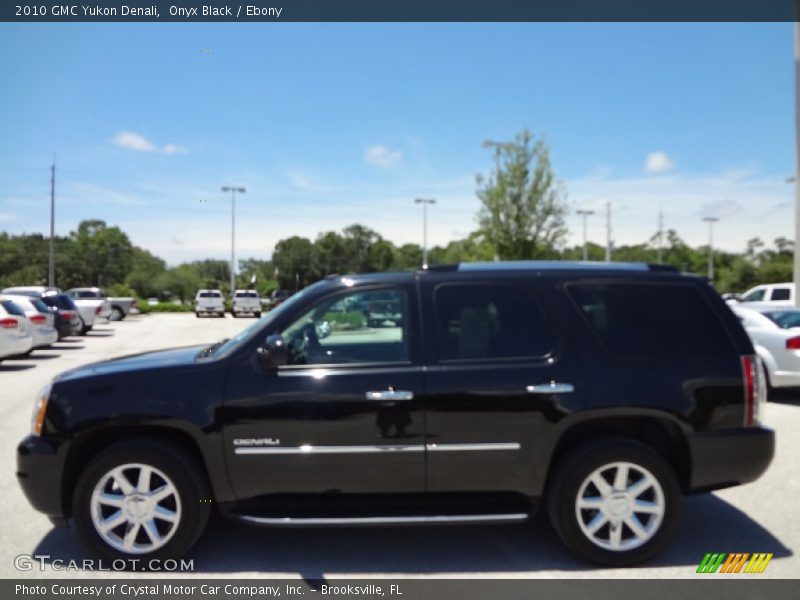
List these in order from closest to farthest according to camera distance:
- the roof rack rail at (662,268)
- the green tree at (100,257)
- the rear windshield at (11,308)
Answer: the roof rack rail at (662,268), the rear windshield at (11,308), the green tree at (100,257)

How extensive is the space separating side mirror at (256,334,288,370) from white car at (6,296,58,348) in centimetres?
1445

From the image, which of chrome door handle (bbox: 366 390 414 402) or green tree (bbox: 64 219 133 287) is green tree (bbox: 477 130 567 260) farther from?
green tree (bbox: 64 219 133 287)

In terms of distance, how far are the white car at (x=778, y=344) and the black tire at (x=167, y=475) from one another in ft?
27.2

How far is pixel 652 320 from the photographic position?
4480 mm

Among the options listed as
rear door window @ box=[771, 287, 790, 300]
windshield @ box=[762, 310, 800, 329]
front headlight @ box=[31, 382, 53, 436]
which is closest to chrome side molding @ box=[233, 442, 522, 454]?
front headlight @ box=[31, 382, 53, 436]

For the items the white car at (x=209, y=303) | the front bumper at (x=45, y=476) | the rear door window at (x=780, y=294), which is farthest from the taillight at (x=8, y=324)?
the white car at (x=209, y=303)

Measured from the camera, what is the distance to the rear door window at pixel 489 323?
4.35 meters

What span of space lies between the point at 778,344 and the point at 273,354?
8.66 metres

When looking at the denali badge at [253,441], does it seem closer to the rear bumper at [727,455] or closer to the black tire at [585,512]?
the black tire at [585,512]

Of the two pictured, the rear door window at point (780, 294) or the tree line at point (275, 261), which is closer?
the rear door window at point (780, 294)

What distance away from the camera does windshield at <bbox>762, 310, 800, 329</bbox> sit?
10391 mm

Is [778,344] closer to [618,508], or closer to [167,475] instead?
[618,508]
